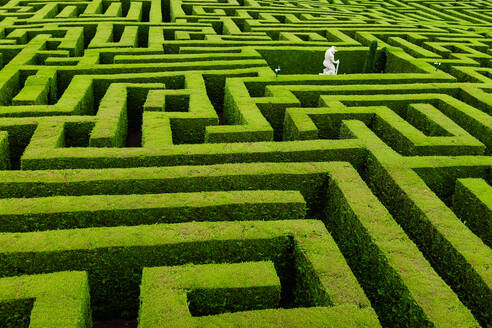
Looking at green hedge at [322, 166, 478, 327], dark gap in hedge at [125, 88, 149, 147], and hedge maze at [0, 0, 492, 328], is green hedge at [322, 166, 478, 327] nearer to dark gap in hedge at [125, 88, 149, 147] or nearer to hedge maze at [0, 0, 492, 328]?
hedge maze at [0, 0, 492, 328]

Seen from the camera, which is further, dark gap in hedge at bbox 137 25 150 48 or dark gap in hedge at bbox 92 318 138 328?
dark gap in hedge at bbox 137 25 150 48

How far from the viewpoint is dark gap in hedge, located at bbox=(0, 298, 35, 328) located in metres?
6.07

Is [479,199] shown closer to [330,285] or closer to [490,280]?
[490,280]

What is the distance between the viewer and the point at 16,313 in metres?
6.17

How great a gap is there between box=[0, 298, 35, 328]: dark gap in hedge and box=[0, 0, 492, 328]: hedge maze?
0.02 m

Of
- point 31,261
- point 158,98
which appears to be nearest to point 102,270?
point 31,261

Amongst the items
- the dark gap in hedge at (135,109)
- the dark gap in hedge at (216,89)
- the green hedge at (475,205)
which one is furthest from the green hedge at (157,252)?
the dark gap in hedge at (216,89)

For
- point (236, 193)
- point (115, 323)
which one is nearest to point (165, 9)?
point (236, 193)

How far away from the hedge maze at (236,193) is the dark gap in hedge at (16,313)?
0.8 inches

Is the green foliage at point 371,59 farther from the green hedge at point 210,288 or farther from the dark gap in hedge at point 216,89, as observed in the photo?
the green hedge at point 210,288

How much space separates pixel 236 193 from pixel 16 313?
170 inches

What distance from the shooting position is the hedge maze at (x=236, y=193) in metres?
6.58

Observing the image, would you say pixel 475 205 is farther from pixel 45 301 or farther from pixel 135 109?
pixel 135 109

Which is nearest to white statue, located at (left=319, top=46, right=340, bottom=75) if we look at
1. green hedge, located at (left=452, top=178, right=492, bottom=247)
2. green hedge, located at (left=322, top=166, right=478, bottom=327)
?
green hedge, located at (left=322, top=166, right=478, bottom=327)
